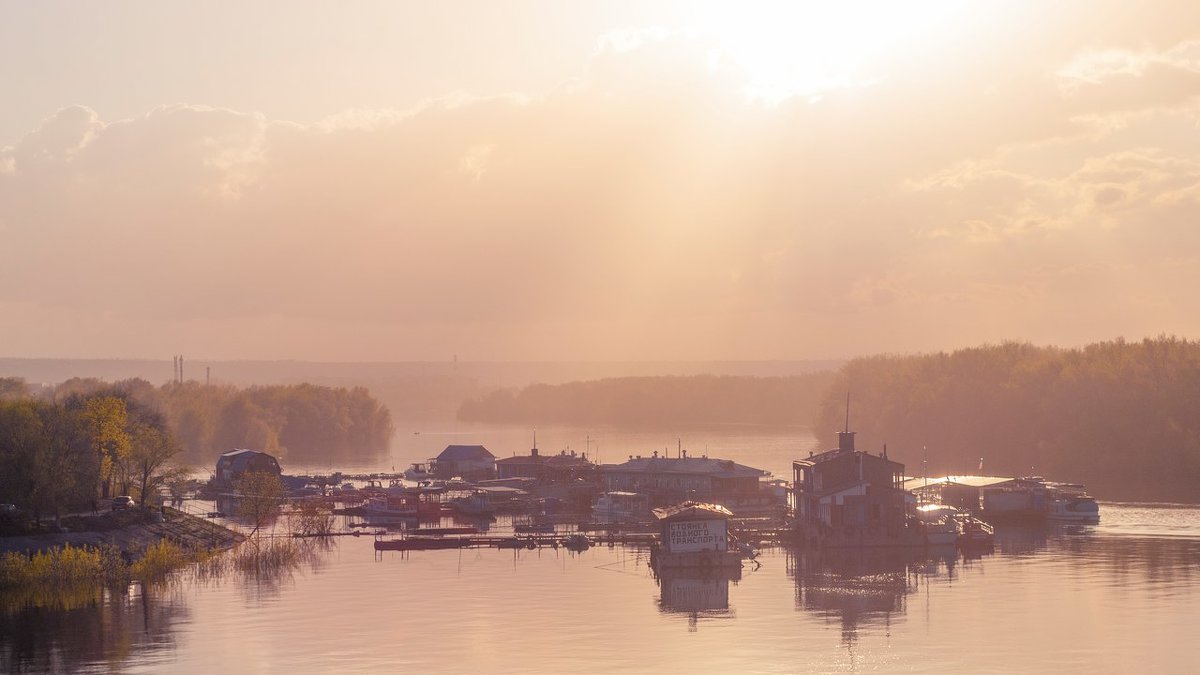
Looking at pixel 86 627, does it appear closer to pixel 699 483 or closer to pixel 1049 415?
pixel 699 483

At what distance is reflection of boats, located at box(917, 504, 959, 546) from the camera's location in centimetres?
7750

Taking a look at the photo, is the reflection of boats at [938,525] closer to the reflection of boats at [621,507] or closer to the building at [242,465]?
the reflection of boats at [621,507]

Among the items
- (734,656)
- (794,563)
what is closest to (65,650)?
(734,656)

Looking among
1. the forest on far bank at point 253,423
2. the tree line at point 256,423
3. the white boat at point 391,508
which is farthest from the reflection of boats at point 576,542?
the tree line at point 256,423

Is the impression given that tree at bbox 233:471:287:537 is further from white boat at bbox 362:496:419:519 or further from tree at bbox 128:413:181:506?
white boat at bbox 362:496:419:519

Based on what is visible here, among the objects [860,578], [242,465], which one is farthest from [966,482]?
[242,465]

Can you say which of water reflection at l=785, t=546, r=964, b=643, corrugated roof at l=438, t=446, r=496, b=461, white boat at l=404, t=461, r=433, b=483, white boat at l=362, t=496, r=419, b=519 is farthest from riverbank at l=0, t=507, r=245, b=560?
corrugated roof at l=438, t=446, r=496, b=461

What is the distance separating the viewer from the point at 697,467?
98.8 metres

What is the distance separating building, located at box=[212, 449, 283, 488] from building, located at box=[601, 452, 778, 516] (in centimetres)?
3083

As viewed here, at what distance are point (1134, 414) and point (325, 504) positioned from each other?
74184 millimetres

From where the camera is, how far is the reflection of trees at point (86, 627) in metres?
49.0

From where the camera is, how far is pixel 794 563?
72.7 m

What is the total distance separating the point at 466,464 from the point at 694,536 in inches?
2155

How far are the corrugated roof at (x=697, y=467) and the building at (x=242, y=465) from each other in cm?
2985
